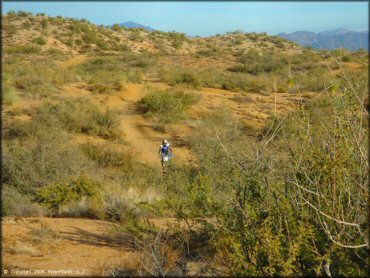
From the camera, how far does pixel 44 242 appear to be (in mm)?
5625

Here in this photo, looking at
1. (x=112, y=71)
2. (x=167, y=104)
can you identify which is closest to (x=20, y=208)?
(x=167, y=104)

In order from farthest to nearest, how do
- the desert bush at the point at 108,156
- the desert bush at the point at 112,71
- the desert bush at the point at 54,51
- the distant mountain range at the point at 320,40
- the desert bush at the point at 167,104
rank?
1. the desert bush at the point at 54,51
2. the desert bush at the point at 112,71
3. the desert bush at the point at 167,104
4. the desert bush at the point at 108,156
5. the distant mountain range at the point at 320,40

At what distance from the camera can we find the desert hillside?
10.7ft

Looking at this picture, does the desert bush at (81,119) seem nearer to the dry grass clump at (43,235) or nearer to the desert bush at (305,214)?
the dry grass clump at (43,235)

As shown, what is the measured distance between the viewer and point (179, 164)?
12.2 meters

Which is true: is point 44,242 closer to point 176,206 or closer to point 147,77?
point 176,206

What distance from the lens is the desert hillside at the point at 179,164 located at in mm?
3270

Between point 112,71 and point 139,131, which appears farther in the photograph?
point 112,71

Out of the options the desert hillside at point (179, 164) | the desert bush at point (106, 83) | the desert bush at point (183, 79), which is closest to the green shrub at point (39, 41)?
the desert hillside at point (179, 164)

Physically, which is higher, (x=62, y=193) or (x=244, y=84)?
(x=62, y=193)

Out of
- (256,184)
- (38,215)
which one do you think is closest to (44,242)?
(38,215)

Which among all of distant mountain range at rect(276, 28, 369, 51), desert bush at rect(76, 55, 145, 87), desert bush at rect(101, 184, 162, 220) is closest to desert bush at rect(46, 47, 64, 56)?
desert bush at rect(76, 55, 145, 87)

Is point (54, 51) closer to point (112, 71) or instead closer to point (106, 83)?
point (112, 71)

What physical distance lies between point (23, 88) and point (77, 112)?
497 cm
